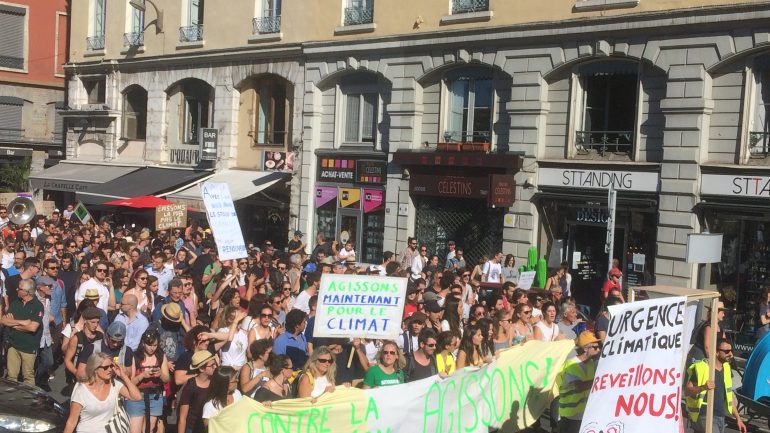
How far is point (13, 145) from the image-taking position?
38.1 m

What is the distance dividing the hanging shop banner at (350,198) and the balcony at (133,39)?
10.5 meters

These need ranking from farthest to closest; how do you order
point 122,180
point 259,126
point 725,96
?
1. point 122,180
2. point 259,126
3. point 725,96

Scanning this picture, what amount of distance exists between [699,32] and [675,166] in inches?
100.0

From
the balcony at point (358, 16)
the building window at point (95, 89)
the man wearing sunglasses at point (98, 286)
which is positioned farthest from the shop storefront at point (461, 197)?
the building window at point (95, 89)

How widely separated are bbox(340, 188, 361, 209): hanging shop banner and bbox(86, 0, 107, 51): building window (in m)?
13.1

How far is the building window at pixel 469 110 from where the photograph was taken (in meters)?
22.0

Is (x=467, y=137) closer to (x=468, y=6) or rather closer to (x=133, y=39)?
(x=468, y=6)

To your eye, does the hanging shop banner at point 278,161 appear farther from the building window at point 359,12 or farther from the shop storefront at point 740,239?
the shop storefront at point 740,239

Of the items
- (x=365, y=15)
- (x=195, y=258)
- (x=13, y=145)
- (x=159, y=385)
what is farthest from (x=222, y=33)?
(x=159, y=385)

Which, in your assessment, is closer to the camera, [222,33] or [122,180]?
[222,33]

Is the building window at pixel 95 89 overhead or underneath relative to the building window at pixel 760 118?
overhead

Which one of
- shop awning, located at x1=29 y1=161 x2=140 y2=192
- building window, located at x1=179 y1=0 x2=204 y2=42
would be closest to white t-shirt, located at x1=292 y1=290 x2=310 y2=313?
building window, located at x1=179 y1=0 x2=204 y2=42

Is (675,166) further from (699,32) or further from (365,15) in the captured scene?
(365,15)

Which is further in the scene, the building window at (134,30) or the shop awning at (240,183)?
the building window at (134,30)
